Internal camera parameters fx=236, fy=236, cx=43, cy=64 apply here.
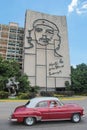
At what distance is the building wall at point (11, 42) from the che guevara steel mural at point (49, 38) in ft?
12.1

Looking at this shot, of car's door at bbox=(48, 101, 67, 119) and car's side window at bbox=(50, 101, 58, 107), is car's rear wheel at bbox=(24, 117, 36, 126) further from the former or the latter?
car's side window at bbox=(50, 101, 58, 107)

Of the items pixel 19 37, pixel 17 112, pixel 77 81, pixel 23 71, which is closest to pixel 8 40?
pixel 19 37

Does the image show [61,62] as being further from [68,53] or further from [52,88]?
[52,88]

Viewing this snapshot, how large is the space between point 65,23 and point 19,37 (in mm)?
12248

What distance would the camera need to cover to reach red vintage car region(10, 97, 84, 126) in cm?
1080

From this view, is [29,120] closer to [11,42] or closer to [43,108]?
[43,108]

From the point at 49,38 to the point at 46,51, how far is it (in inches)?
139

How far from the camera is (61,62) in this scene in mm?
56062

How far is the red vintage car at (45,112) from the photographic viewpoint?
1080 cm

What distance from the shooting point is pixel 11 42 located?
186ft

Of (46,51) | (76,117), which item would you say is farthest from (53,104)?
(46,51)

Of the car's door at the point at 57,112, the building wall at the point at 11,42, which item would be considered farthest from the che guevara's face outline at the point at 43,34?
the car's door at the point at 57,112

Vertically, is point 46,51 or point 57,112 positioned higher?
point 46,51

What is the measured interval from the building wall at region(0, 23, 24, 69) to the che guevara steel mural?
368 cm
